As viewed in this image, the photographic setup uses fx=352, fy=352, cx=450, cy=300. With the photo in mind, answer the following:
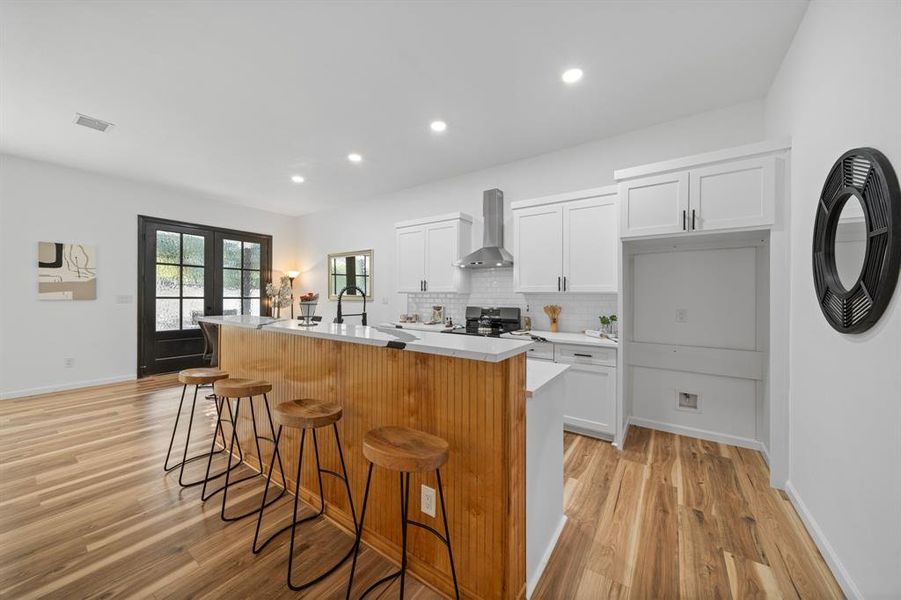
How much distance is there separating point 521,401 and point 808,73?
2.56 meters

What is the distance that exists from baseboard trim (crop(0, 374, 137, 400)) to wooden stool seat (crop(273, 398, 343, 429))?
4844 mm

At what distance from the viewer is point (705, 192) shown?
104 inches

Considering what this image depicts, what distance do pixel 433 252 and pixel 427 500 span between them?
3.48 meters

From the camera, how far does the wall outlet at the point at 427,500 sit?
1551mm

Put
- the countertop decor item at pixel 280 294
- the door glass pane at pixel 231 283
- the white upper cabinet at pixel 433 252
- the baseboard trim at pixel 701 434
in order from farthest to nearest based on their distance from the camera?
1. the countertop decor item at pixel 280 294
2. the door glass pane at pixel 231 283
3. the white upper cabinet at pixel 433 252
4. the baseboard trim at pixel 701 434

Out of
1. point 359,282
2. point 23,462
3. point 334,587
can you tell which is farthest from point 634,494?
point 359,282

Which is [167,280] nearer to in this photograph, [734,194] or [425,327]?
[425,327]

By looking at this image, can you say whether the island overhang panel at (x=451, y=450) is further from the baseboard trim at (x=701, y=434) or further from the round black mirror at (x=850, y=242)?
the baseboard trim at (x=701, y=434)

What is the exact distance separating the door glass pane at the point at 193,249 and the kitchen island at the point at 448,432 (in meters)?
4.78

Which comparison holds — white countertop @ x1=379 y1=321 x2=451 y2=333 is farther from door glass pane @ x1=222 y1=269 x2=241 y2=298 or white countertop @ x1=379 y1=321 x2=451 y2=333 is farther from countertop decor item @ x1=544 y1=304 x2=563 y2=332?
door glass pane @ x1=222 y1=269 x2=241 y2=298

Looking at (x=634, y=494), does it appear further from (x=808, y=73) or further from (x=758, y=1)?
(x=758, y=1)

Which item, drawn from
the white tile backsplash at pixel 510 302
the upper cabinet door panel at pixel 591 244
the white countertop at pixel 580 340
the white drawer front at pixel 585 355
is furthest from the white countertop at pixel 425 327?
the upper cabinet door panel at pixel 591 244

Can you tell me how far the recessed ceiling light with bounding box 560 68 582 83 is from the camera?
2590 mm

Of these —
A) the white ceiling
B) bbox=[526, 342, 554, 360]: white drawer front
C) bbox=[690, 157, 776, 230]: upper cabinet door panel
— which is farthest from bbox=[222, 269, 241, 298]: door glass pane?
bbox=[690, 157, 776, 230]: upper cabinet door panel
